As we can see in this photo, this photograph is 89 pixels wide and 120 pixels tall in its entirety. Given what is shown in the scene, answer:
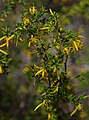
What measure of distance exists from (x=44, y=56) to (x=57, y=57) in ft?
0.44

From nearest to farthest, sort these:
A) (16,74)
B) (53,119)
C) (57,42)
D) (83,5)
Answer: (57,42) < (53,119) < (83,5) < (16,74)

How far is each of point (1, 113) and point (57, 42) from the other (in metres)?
2.52

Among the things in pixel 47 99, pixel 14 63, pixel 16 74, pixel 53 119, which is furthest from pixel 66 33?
pixel 16 74

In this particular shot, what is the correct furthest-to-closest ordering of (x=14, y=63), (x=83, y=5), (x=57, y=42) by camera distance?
1. (x=83, y=5)
2. (x=14, y=63)
3. (x=57, y=42)

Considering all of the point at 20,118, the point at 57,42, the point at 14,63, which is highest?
the point at 57,42

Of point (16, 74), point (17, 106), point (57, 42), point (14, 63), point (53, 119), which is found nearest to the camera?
point (57, 42)

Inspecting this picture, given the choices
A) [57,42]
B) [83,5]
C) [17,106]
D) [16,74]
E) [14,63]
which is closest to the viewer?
[57,42]

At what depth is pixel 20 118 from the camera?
5.42 meters

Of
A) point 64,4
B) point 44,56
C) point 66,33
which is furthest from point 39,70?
point 64,4

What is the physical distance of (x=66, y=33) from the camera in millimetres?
3141

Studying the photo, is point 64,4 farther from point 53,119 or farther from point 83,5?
point 53,119

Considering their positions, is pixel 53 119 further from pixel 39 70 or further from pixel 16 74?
pixel 16 74

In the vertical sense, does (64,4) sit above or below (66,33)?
above

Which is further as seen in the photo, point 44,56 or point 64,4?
point 64,4
